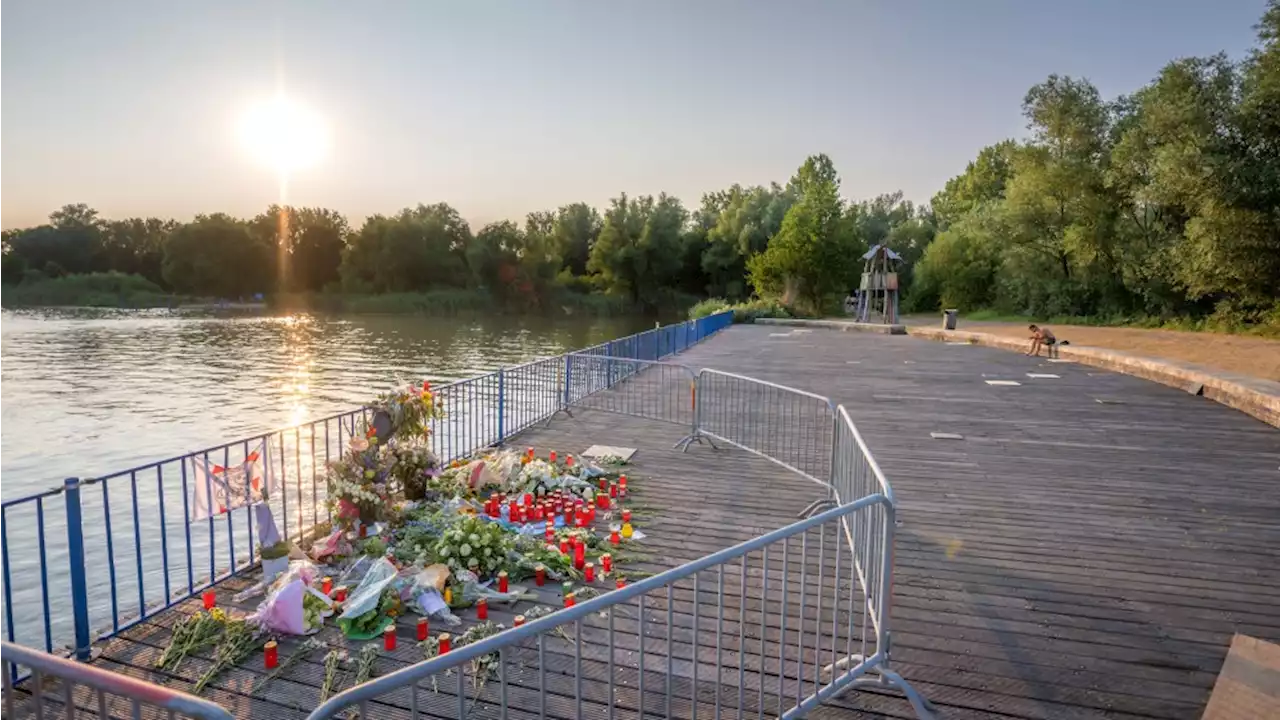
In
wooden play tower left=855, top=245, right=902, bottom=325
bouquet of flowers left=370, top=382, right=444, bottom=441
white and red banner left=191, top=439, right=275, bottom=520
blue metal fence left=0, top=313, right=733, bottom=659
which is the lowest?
blue metal fence left=0, top=313, right=733, bottom=659

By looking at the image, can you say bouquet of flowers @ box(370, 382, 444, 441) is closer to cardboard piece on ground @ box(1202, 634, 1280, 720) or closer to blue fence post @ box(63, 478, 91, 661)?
blue fence post @ box(63, 478, 91, 661)

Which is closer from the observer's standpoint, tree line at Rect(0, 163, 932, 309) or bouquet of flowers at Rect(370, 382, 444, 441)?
bouquet of flowers at Rect(370, 382, 444, 441)

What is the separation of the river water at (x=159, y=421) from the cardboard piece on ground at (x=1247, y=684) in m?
5.83

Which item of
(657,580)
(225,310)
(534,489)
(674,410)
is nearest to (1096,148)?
(674,410)

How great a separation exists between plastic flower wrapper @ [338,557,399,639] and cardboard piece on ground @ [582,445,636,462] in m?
4.03

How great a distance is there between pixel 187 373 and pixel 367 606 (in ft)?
87.0

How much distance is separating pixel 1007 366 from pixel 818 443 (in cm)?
1142

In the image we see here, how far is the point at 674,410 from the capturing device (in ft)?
39.8

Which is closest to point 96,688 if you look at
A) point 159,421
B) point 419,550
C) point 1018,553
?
point 419,550

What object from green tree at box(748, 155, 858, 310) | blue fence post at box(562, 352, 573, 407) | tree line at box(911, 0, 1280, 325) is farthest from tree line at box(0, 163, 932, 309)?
blue fence post at box(562, 352, 573, 407)

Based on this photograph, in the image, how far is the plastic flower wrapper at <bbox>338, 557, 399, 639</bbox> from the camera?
173 inches

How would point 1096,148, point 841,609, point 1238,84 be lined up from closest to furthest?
point 841,609 → point 1238,84 → point 1096,148

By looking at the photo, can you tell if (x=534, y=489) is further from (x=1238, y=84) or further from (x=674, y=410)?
(x=1238, y=84)

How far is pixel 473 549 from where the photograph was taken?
533 cm
